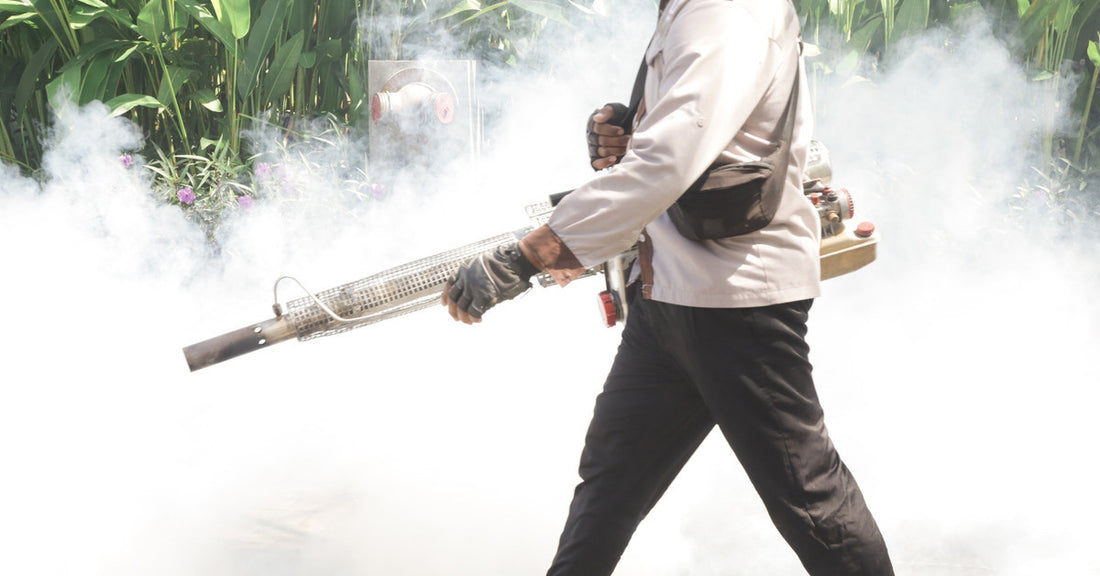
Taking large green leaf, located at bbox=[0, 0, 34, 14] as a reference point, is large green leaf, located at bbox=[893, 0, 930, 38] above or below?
below

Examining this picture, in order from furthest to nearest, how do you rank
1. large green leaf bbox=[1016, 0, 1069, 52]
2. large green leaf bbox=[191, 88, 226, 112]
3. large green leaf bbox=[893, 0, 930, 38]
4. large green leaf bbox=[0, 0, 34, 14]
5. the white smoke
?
large green leaf bbox=[893, 0, 930, 38], large green leaf bbox=[1016, 0, 1069, 52], large green leaf bbox=[191, 88, 226, 112], large green leaf bbox=[0, 0, 34, 14], the white smoke

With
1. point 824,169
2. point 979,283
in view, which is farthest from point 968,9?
point 824,169

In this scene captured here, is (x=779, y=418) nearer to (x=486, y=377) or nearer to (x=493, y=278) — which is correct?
(x=493, y=278)

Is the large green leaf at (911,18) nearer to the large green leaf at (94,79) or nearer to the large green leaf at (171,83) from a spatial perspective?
the large green leaf at (171,83)

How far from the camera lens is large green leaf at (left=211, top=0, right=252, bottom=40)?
3.99 m

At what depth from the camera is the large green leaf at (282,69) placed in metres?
4.26

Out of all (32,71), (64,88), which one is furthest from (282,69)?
(32,71)

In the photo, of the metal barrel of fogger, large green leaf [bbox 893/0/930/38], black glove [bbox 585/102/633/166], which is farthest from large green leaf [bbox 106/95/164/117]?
large green leaf [bbox 893/0/930/38]

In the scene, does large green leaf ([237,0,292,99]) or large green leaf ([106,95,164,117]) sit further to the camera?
large green leaf ([237,0,292,99])

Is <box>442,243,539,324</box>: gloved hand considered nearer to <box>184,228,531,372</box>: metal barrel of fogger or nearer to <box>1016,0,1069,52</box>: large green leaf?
<box>184,228,531,372</box>: metal barrel of fogger

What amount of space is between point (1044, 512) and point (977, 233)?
8.58 ft

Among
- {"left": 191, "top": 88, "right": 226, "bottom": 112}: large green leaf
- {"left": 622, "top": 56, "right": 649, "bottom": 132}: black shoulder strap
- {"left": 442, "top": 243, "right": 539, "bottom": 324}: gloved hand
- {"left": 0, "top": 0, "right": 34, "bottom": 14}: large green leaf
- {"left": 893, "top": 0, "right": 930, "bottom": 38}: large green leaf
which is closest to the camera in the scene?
{"left": 442, "top": 243, "right": 539, "bottom": 324}: gloved hand

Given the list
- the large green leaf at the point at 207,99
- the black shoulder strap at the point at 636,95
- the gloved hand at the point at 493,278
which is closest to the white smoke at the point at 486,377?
the large green leaf at the point at 207,99

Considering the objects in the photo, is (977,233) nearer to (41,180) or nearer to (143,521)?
(143,521)
